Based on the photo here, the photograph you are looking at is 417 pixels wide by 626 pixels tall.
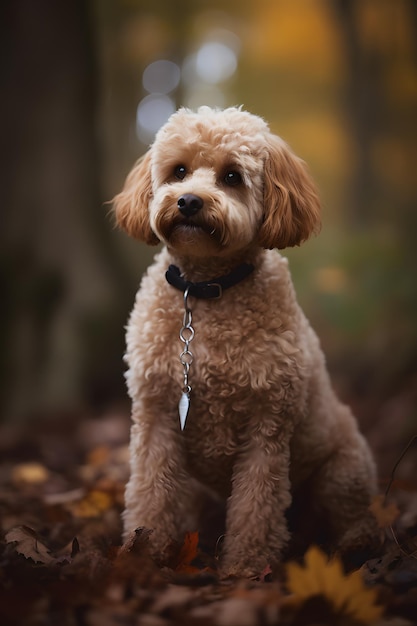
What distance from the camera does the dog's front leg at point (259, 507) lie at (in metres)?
2.63

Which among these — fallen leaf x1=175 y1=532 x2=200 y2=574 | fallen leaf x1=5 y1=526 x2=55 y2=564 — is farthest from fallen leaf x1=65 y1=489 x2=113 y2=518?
fallen leaf x1=175 y1=532 x2=200 y2=574

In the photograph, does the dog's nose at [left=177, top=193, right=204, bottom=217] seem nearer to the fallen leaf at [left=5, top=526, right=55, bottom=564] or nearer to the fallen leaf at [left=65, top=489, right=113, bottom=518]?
the fallen leaf at [left=5, top=526, right=55, bottom=564]

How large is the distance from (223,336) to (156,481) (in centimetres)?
67

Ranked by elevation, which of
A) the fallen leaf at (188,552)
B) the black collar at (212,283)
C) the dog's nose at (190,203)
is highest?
the dog's nose at (190,203)

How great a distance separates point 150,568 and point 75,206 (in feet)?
Result: 14.0

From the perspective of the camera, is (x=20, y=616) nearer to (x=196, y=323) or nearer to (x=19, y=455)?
(x=196, y=323)

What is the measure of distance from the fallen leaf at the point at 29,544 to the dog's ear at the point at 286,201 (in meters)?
1.51

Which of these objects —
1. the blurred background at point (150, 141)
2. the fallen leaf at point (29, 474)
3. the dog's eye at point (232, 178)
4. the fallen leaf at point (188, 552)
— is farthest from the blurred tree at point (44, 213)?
the dog's eye at point (232, 178)

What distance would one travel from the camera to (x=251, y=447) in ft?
8.87

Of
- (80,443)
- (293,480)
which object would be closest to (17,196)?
(80,443)

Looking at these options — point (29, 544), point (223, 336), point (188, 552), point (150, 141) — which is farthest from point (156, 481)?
point (150, 141)

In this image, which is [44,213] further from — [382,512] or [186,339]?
[382,512]

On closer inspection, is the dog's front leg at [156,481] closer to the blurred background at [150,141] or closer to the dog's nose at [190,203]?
the dog's nose at [190,203]

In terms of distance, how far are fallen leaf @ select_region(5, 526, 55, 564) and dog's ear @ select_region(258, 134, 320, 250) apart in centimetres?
151
